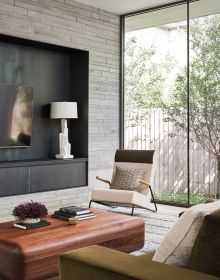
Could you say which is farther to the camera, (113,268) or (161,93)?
(161,93)

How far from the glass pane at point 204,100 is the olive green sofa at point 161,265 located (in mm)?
4282

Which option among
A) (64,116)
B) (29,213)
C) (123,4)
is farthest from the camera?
(123,4)

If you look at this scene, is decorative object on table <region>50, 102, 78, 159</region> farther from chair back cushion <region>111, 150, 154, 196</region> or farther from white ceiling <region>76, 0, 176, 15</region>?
white ceiling <region>76, 0, 176, 15</region>

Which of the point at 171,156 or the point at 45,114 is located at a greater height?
the point at 45,114

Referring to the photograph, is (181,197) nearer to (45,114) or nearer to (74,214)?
(45,114)

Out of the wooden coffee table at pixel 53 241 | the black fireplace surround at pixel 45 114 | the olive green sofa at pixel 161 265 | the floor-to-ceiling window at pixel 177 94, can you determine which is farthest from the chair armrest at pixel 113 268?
the floor-to-ceiling window at pixel 177 94

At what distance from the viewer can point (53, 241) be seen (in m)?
2.83

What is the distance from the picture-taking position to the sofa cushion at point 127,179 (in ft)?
17.5

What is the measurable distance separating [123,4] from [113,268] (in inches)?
213

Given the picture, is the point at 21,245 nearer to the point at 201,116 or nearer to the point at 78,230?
the point at 78,230

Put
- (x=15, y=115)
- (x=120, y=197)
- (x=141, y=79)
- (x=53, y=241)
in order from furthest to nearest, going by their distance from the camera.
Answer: (x=141, y=79) → (x=15, y=115) → (x=120, y=197) → (x=53, y=241)

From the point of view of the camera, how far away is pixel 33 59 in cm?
594

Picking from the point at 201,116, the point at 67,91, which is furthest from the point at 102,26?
the point at 201,116

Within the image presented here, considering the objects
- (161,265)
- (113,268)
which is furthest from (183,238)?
(113,268)
